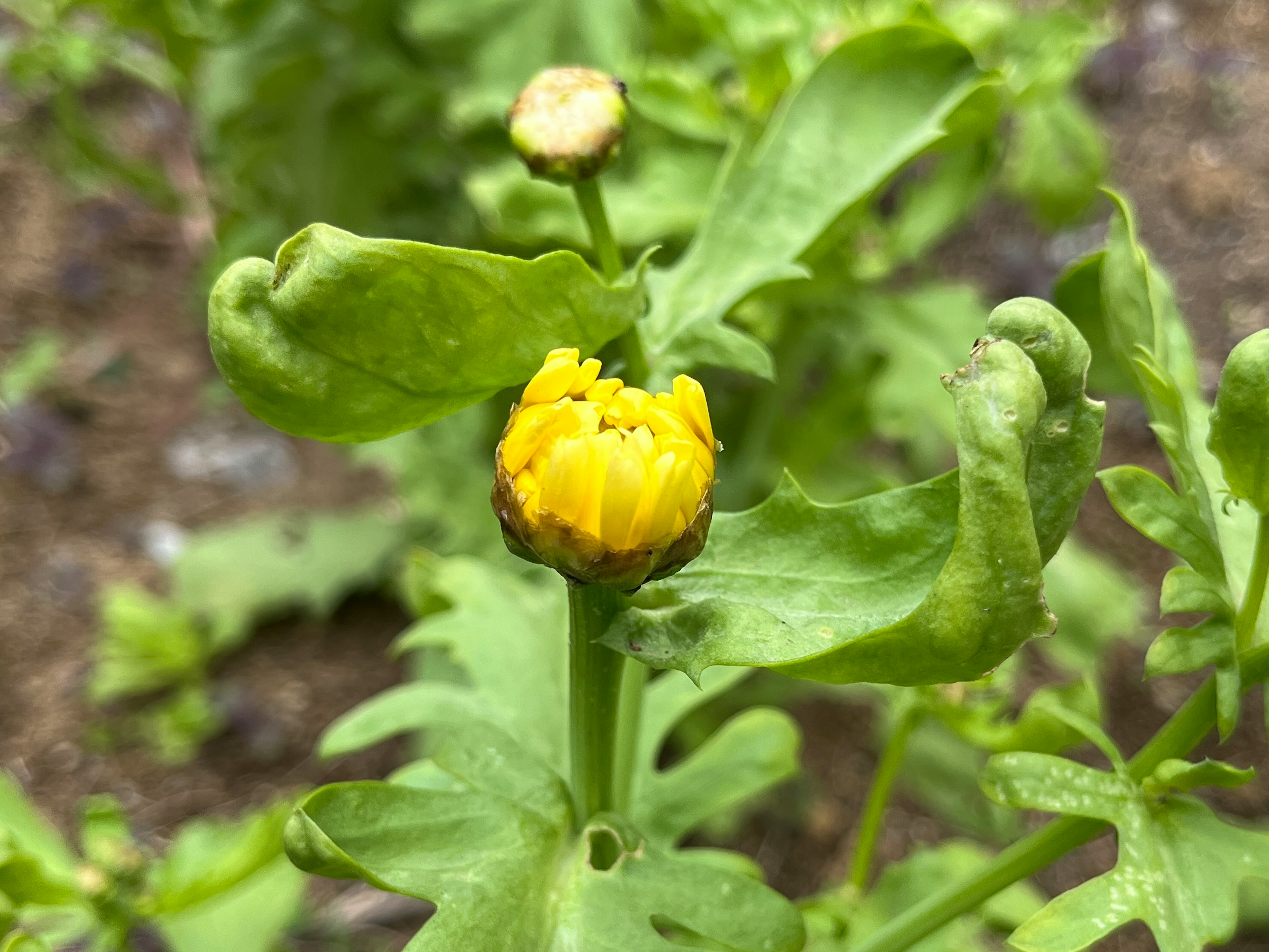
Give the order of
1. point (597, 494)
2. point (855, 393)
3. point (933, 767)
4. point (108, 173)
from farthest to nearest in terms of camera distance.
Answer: point (108, 173) < point (933, 767) < point (855, 393) < point (597, 494)

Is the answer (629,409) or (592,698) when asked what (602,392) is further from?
(592,698)

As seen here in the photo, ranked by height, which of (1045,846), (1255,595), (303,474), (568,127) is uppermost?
(568,127)

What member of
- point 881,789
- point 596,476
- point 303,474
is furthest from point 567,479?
point 303,474

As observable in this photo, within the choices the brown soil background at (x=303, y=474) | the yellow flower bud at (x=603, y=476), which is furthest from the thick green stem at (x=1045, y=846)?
the brown soil background at (x=303, y=474)

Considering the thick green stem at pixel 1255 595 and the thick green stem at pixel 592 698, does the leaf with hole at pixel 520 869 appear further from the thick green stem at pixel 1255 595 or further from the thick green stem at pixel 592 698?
the thick green stem at pixel 1255 595

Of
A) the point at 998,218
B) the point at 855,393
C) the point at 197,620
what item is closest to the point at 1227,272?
the point at 998,218

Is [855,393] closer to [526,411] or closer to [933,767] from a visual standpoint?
[933,767]
